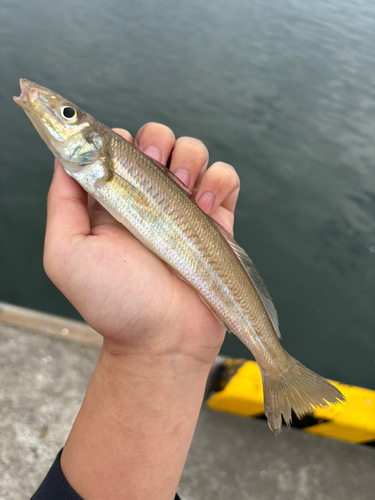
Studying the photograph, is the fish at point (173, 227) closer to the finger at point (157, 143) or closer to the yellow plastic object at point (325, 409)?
the finger at point (157, 143)

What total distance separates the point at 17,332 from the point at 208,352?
8.35 ft

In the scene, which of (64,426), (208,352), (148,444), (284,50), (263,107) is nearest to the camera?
(148,444)

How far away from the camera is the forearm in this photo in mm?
2027

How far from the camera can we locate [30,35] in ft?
37.4

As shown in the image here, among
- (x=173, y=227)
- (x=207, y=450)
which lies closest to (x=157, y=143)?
(x=173, y=227)

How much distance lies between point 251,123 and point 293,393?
29.3 ft

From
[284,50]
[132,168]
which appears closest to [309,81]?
[284,50]

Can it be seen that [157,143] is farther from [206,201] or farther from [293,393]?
[293,393]

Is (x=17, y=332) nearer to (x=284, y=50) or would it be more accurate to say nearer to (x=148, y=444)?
(x=148, y=444)

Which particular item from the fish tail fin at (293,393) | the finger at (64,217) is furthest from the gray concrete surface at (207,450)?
the finger at (64,217)

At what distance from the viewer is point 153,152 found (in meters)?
2.97

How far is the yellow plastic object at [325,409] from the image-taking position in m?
3.57

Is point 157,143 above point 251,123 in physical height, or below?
above

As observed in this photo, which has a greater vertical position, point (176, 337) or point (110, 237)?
point (110, 237)
